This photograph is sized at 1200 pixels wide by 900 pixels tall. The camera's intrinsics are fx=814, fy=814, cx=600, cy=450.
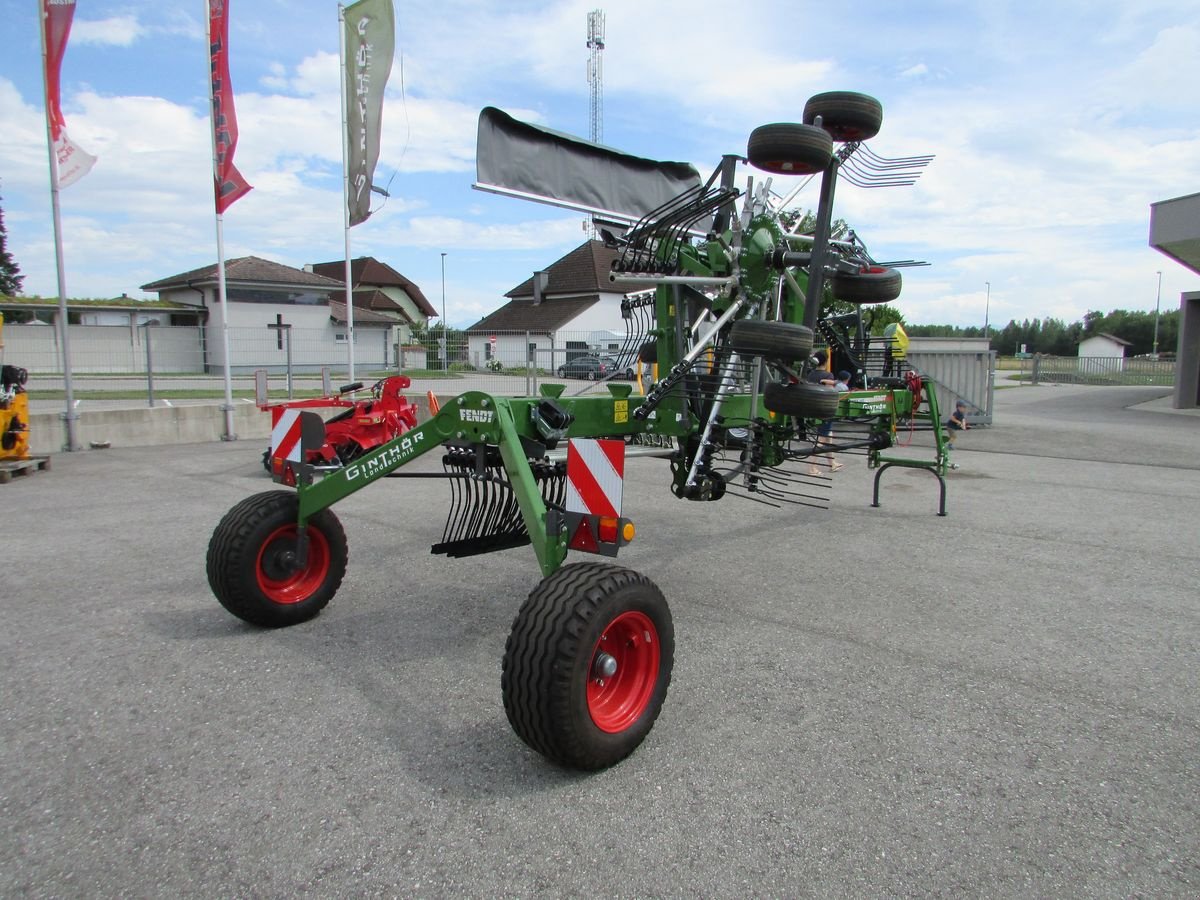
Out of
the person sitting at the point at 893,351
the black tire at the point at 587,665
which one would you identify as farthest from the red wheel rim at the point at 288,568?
the person sitting at the point at 893,351

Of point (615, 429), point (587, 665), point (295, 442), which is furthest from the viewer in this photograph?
point (615, 429)

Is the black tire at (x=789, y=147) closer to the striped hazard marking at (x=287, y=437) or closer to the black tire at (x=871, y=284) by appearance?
the black tire at (x=871, y=284)

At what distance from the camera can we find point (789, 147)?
161 inches

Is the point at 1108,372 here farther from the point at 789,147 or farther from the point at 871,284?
the point at 789,147

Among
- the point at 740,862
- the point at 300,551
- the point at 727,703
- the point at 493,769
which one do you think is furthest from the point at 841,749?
the point at 300,551

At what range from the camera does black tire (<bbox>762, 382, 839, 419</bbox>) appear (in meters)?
3.98

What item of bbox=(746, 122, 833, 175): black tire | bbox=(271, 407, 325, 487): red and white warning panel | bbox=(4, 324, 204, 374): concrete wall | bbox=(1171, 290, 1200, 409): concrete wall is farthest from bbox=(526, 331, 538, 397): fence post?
bbox=(1171, 290, 1200, 409): concrete wall

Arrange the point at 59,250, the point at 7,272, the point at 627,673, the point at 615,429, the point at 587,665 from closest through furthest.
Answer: the point at 587,665
the point at 627,673
the point at 615,429
the point at 59,250
the point at 7,272

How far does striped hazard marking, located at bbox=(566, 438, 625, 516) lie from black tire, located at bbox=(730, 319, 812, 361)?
1.00 metres

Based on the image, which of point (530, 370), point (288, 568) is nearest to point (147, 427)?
point (530, 370)

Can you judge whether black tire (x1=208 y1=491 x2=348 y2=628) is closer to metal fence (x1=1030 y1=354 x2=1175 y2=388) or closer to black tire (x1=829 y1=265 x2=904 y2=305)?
black tire (x1=829 y1=265 x2=904 y2=305)

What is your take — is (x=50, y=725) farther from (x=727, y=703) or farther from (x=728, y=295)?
(x=728, y=295)

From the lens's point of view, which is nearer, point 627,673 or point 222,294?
point 627,673

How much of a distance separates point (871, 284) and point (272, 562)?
3.97 m
